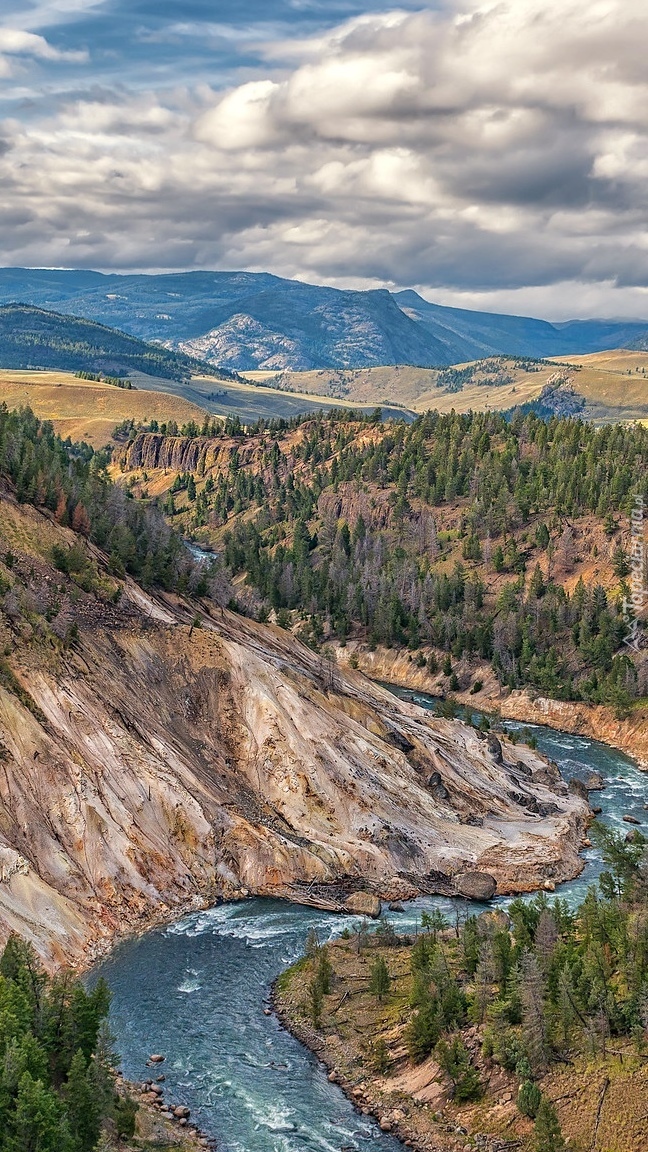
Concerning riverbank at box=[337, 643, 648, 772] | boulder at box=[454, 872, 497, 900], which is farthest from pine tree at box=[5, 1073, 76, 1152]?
riverbank at box=[337, 643, 648, 772]

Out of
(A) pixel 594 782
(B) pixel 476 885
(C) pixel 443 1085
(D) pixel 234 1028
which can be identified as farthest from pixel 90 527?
(C) pixel 443 1085

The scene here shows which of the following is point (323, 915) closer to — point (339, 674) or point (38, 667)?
point (38, 667)

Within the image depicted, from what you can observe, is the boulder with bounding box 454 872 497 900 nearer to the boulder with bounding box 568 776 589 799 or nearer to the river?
the river

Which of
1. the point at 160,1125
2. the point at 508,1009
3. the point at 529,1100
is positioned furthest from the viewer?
the point at 508,1009

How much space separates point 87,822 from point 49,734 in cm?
792

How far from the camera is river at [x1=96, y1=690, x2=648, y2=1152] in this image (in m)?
62.0

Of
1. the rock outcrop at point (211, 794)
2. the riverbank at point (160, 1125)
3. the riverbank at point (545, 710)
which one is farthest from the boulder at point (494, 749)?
the riverbank at point (160, 1125)

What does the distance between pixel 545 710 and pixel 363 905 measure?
91.7 meters

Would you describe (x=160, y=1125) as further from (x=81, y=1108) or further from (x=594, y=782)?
(x=594, y=782)

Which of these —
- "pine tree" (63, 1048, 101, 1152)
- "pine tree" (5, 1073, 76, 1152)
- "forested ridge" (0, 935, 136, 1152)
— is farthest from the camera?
"pine tree" (63, 1048, 101, 1152)

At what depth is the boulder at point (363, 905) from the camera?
90.1 meters

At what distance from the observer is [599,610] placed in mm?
192250

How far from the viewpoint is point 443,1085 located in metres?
65.4

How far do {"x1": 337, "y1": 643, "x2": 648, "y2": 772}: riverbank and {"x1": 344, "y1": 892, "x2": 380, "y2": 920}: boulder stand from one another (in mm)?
69491
